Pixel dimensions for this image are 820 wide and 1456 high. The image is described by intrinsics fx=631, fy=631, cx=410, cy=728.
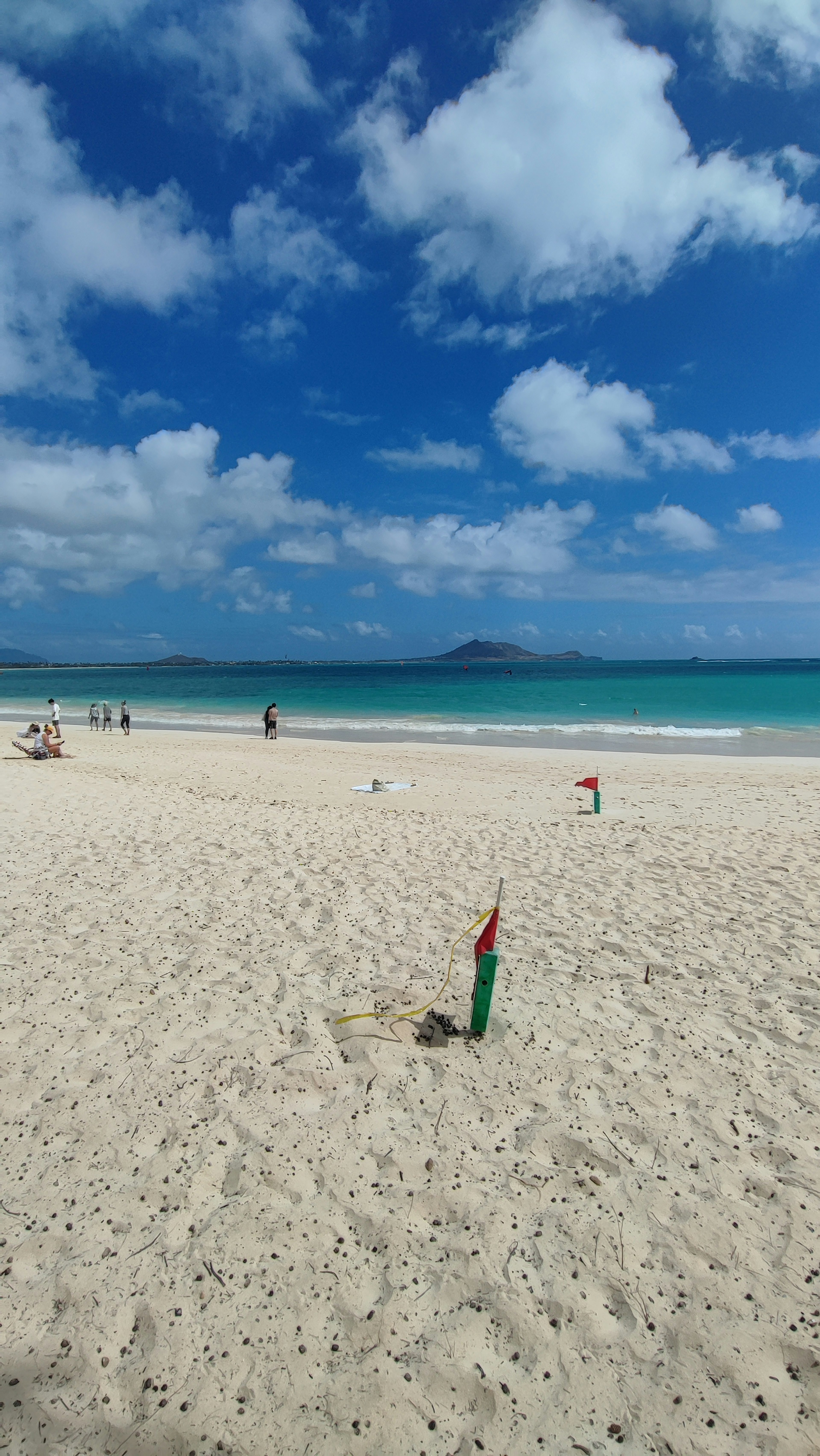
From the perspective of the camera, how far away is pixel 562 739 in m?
28.7

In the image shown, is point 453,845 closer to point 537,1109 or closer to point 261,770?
point 537,1109

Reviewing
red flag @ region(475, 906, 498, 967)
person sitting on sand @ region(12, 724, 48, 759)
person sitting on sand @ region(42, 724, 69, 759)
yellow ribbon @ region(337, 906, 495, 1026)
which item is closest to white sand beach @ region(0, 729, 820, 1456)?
yellow ribbon @ region(337, 906, 495, 1026)

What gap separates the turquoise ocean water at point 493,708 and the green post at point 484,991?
22.2 metres

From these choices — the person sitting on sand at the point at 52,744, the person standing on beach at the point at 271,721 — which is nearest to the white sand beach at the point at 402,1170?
the person sitting on sand at the point at 52,744

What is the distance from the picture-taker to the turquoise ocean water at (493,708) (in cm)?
2972

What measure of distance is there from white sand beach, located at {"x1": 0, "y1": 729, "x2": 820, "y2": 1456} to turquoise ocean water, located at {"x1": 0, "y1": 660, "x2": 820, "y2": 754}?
21.0m

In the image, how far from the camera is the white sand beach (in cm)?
256

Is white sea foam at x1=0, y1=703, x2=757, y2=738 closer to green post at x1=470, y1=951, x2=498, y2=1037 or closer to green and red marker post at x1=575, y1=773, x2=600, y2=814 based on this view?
green and red marker post at x1=575, y1=773, x2=600, y2=814

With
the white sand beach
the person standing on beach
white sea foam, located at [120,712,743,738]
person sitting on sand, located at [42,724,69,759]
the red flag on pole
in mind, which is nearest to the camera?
the white sand beach

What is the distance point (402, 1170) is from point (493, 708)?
41964 mm

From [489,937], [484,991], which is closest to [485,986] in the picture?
[484,991]

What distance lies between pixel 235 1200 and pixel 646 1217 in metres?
2.19

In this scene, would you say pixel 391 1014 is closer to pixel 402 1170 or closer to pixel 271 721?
pixel 402 1170

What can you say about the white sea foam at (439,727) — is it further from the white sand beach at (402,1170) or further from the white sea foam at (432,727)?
the white sand beach at (402,1170)
